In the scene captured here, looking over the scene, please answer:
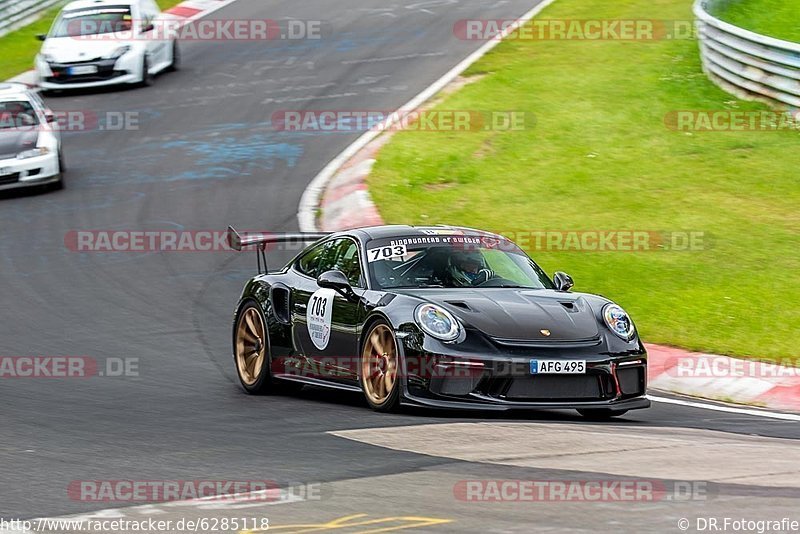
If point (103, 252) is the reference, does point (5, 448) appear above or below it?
above

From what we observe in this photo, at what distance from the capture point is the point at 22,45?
2886cm

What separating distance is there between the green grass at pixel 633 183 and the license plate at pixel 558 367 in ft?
9.40

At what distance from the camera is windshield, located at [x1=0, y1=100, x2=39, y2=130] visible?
19609 mm

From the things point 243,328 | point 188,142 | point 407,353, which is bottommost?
point 188,142

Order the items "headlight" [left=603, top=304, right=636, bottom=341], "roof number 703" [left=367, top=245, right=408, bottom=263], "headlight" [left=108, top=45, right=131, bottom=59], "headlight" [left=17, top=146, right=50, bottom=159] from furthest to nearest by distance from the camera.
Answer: "headlight" [left=108, top=45, right=131, bottom=59] < "headlight" [left=17, top=146, right=50, bottom=159] < "roof number 703" [left=367, top=245, right=408, bottom=263] < "headlight" [left=603, top=304, right=636, bottom=341]

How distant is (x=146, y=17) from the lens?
84.2 feet

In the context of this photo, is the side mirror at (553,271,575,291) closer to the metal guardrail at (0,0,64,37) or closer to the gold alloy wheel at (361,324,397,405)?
the gold alloy wheel at (361,324,397,405)

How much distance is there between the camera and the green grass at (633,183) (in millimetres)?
12547

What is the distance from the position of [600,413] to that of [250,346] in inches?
119

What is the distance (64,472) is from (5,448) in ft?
3.08

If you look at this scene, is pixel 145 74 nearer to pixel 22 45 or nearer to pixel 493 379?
pixel 22 45

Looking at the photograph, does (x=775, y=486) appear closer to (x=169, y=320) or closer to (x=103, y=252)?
(x=169, y=320)

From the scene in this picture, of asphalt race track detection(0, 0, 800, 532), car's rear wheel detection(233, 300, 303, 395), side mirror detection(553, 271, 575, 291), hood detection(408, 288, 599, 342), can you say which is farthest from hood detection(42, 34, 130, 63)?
hood detection(408, 288, 599, 342)

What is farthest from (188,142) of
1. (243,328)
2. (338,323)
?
(338,323)
